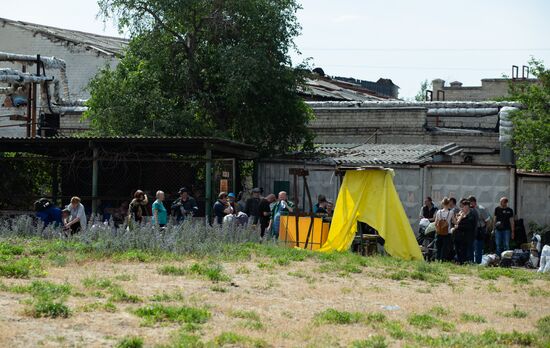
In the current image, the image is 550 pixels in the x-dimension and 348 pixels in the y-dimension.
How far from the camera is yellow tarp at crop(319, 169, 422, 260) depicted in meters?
20.6

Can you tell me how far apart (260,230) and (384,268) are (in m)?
5.40

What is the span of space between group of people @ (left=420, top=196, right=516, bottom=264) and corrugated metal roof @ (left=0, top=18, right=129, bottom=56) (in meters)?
21.5

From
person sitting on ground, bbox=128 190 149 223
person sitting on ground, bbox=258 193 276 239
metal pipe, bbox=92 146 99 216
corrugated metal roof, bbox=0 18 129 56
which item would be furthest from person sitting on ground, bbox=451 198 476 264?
corrugated metal roof, bbox=0 18 129 56

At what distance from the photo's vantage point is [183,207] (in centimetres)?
2277

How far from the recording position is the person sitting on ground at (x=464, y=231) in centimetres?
2069

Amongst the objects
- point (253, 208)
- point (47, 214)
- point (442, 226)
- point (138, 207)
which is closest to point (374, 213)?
point (442, 226)

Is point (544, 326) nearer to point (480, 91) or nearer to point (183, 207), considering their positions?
point (183, 207)

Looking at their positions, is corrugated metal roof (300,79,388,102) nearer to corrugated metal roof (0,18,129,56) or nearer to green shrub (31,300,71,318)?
corrugated metal roof (0,18,129,56)

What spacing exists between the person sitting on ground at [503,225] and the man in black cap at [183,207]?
6956 millimetres

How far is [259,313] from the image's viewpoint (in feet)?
40.7

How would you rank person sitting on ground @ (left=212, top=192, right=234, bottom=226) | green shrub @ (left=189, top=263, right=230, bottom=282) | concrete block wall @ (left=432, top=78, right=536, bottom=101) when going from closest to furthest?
green shrub @ (left=189, top=263, right=230, bottom=282)
person sitting on ground @ (left=212, top=192, right=234, bottom=226)
concrete block wall @ (left=432, top=78, right=536, bottom=101)

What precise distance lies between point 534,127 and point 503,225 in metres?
6.22

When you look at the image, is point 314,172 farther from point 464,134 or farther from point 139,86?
point 464,134

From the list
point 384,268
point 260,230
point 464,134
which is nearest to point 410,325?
point 384,268
